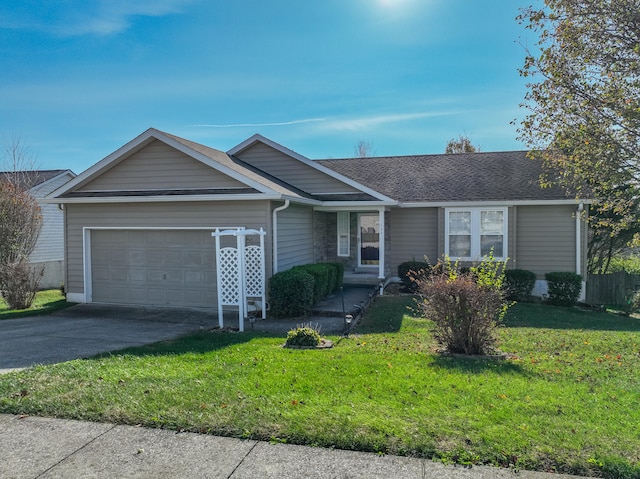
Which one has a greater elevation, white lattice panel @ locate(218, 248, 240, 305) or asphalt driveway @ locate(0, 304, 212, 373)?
white lattice panel @ locate(218, 248, 240, 305)

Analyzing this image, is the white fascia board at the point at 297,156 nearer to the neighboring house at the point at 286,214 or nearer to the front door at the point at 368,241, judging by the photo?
the neighboring house at the point at 286,214

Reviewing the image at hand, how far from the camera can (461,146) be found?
110 feet

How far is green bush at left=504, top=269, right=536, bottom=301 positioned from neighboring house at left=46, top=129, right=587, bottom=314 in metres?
0.59

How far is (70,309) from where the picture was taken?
12492 mm

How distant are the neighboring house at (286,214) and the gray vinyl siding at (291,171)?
0.04m

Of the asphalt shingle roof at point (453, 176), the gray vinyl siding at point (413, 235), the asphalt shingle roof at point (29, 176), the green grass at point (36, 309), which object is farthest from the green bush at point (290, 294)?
the asphalt shingle roof at point (29, 176)

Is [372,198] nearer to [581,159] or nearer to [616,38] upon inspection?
[581,159]

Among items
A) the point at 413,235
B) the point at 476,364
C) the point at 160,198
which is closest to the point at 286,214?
the point at 160,198

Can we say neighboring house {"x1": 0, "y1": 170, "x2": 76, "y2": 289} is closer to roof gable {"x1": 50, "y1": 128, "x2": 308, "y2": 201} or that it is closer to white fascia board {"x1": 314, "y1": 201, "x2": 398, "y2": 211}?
roof gable {"x1": 50, "y1": 128, "x2": 308, "y2": 201}

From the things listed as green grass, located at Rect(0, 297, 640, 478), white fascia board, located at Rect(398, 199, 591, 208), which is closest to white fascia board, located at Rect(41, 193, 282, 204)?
green grass, located at Rect(0, 297, 640, 478)

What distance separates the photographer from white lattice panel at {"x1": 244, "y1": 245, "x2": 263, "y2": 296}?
11.5 meters

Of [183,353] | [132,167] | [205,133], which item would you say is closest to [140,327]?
[183,353]

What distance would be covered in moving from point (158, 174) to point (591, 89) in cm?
1018

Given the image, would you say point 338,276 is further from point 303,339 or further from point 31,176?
point 31,176
